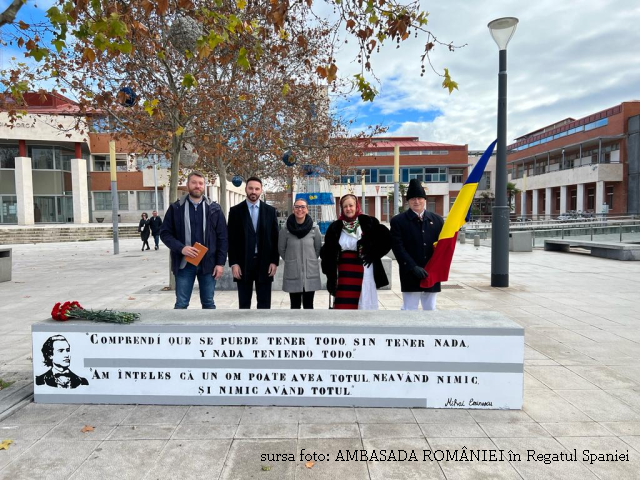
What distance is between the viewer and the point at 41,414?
3.56m

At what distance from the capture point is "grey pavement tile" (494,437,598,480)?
270 cm

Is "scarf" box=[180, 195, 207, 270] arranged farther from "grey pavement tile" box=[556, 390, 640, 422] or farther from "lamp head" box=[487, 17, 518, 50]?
"lamp head" box=[487, 17, 518, 50]

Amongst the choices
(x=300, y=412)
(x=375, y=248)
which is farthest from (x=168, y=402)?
(x=375, y=248)

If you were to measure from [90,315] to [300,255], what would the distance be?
2.19 metres

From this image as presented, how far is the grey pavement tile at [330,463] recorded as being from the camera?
272cm

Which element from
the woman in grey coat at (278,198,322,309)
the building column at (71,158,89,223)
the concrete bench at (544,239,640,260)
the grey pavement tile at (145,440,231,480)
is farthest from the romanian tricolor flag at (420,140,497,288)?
the building column at (71,158,89,223)

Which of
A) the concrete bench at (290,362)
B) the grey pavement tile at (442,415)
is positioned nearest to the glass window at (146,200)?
the concrete bench at (290,362)

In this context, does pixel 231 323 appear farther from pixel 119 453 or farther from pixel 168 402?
pixel 119 453

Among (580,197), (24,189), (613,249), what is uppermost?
(24,189)

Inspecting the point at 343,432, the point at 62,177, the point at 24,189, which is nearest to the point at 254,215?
the point at 343,432

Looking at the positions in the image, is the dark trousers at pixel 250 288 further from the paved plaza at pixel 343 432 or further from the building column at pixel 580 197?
the building column at pixel 580 197

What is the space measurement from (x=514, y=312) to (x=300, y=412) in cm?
498

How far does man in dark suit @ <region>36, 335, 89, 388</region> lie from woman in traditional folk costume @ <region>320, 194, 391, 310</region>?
8.26ft

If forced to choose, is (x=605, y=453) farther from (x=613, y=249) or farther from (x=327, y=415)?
(x=613, y=249)
